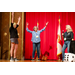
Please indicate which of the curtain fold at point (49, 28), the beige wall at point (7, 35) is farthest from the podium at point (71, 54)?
the beige wall at point (7, 35)

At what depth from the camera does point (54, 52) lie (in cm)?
610

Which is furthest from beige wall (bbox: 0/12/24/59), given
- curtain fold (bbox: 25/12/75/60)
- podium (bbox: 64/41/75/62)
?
podium (bbox: 64/41/75/62)

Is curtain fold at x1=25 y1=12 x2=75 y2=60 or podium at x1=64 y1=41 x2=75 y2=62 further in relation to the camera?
curtain fold at x1=25 y1=12 x2=75 y2=60

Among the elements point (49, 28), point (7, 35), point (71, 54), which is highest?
point (49, 28)

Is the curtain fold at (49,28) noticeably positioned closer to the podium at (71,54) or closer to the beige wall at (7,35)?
the beige wall at (7,35)

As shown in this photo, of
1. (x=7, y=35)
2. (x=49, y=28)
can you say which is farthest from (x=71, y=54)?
(x=7, y=35)

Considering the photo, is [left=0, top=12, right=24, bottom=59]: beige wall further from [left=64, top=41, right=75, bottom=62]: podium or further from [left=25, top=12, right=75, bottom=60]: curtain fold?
[left=64, top=41, right=75, bottom=62]: podium

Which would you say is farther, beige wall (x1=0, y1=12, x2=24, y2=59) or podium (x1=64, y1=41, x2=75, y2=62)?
beige wall (x1=0, y1=12, x2=24, y2=59)

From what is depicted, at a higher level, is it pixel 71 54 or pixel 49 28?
pixel 49 28

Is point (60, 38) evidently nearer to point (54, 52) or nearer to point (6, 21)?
point (54, 52)

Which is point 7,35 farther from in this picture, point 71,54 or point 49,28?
point 71,54

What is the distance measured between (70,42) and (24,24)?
2.32 meters

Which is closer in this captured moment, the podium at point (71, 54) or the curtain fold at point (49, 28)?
the podium at point (71, 54)
